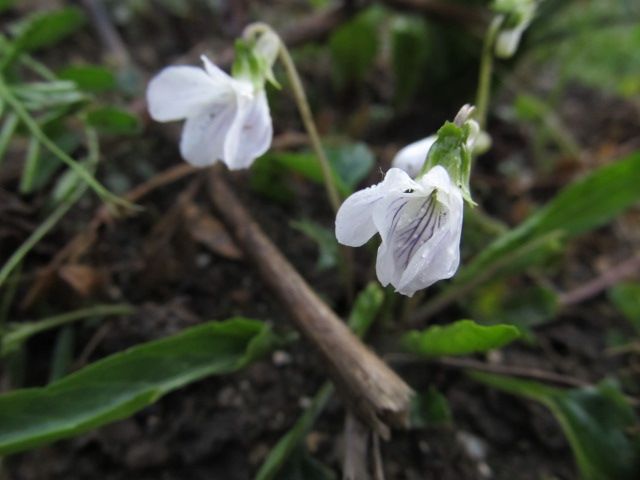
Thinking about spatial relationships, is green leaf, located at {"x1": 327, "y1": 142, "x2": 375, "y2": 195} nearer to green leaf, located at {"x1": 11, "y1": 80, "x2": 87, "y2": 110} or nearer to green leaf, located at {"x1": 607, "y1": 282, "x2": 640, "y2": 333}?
green leaf, located at {"x1": 11, "y1": 80, "x2": 87, "y2": 110}

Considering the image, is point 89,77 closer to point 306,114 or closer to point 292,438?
point 306,114

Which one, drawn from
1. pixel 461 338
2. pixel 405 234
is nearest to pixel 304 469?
pixel 461 338

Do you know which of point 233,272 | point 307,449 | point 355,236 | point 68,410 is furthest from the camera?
point 233,272

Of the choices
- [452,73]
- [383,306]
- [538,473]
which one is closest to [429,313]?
[383,306]

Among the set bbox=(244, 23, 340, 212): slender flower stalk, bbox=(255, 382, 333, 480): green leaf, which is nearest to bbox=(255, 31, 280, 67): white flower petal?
bbox=(244, 23, 340, 212): slender flower stalk

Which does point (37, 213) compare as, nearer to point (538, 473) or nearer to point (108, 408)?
point (108, 408)
